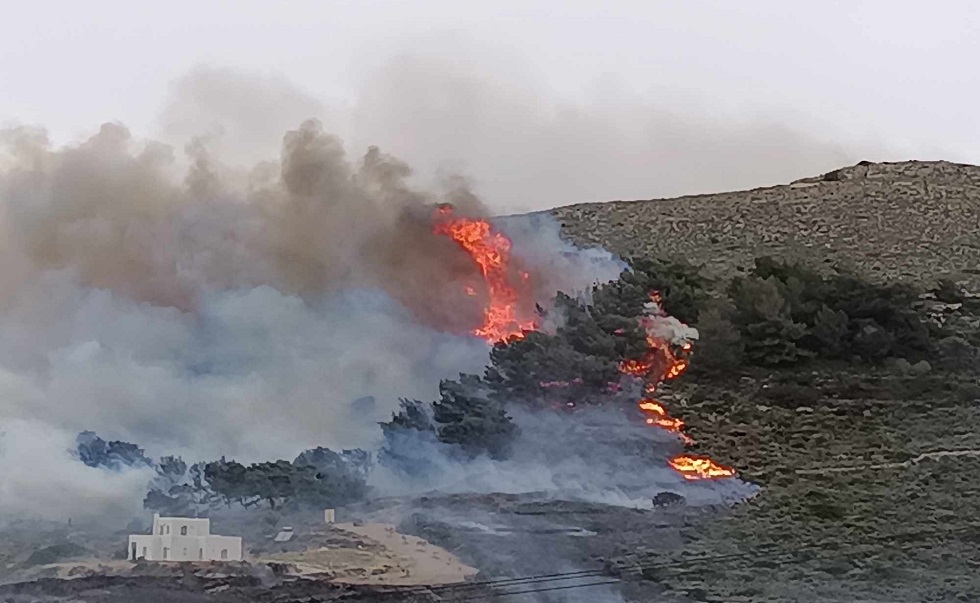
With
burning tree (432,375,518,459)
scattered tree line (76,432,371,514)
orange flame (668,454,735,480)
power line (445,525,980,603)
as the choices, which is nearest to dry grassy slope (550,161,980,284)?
orange flame (668,454,735,480)

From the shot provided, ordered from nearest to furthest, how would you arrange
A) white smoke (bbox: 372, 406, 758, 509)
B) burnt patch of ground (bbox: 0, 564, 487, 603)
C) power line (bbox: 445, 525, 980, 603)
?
burnt patch of ground (bbox: 0, 564, 487, 603)
power line (bbox: 445, 525, 980, 603)
white smoke (bbox: 372, 406, 758, 509)

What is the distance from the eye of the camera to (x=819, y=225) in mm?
13969

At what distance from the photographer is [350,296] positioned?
1264 cm

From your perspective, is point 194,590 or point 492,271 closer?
point 194,590

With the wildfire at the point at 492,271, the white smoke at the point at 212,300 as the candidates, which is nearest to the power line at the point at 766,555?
the white smoke at the point at 212,300

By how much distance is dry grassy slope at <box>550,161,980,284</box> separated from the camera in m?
13.6

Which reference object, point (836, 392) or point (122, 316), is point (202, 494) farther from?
point (836, 392)

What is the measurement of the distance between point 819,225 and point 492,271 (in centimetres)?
417

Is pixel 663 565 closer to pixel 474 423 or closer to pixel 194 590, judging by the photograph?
pixel 474 423

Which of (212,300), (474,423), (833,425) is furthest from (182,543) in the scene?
(833,425)

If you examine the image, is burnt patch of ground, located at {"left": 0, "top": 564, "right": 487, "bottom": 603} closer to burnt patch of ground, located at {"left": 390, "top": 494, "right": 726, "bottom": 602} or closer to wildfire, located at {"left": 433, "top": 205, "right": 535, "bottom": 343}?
burnt patch of ground, located at {"left": 390, "top": 494, "right": 726, "bottom": 602}

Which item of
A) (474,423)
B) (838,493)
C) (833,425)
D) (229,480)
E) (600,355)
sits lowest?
(838,493)

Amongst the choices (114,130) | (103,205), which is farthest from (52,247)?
(114,130)

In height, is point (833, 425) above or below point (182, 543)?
above
